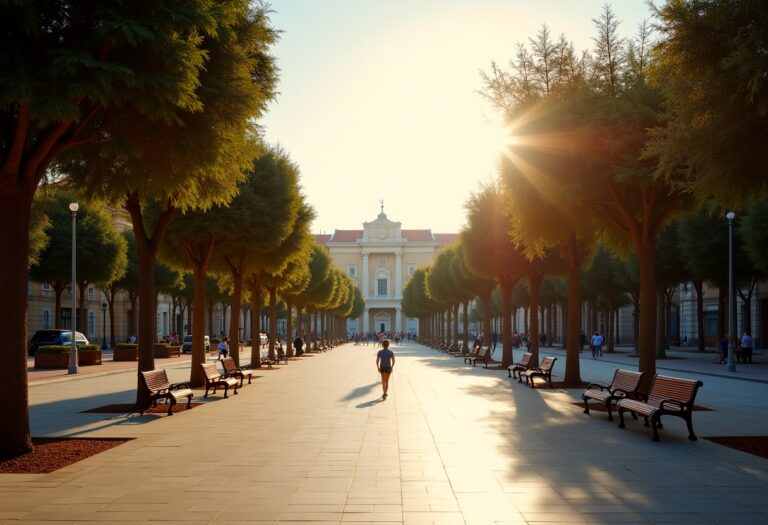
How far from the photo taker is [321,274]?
55.3 metres

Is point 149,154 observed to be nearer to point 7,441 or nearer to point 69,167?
point 69,167

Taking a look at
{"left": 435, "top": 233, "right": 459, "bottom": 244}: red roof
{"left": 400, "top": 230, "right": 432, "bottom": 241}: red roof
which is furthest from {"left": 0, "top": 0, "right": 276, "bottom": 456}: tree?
{"left": 435, "top": 233, "right": 459, "bottom": 244}: red roof

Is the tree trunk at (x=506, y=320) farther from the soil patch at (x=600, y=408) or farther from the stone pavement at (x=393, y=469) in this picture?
the stone pavement at (x=393, y=469)

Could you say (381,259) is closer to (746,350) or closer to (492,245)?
(746,350)

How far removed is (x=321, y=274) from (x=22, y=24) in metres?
46.7

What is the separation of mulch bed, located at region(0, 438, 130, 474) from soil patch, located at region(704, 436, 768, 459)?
29.4 ft

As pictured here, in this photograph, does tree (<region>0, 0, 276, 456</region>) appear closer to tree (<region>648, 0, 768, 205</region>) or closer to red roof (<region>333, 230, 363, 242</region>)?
tree (<region>648, 0, 768, 205</region>)

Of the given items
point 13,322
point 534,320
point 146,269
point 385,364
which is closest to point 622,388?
point 385,364

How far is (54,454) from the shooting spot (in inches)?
422

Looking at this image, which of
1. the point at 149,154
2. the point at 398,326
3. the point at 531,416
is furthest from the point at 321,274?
the point at 398,326

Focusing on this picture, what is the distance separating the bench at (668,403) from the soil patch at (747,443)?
1.41 feet

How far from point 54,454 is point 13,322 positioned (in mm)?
1838

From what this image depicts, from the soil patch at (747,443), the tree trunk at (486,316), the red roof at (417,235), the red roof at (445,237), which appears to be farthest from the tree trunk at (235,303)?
the red roof at (445,237)

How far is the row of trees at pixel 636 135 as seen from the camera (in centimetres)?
1011
